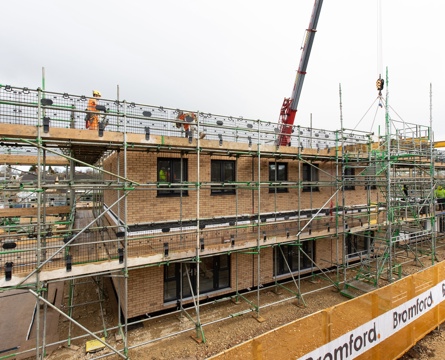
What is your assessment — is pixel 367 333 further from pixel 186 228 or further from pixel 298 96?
pixel 298 96

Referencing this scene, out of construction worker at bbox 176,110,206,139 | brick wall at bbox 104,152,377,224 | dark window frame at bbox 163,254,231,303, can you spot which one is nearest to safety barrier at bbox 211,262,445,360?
Result: brick wall at bbox 104,152,377,224

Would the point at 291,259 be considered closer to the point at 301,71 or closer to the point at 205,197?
the point at 205,197

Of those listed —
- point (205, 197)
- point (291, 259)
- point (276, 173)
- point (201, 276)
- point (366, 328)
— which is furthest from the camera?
point (291, 259)

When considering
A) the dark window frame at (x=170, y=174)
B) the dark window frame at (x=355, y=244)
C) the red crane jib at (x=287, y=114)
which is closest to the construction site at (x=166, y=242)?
the dark window frame at (x=170, y=174)

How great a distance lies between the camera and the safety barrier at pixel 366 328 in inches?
192

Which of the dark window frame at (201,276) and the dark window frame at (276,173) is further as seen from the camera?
the dark window frame at (276,173)

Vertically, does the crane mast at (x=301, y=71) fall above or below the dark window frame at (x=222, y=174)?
A: above

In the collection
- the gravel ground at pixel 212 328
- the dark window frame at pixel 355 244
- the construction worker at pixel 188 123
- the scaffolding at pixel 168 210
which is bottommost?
the gravel ground at pixel 212 328

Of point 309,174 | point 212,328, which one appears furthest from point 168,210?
point 309,174

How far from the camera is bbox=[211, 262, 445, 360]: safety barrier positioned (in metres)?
4.89

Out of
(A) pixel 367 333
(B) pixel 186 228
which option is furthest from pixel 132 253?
(A) pixel 367 333

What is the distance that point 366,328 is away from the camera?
5961 millimetres

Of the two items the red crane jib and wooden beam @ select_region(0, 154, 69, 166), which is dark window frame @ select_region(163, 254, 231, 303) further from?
the red crane jib

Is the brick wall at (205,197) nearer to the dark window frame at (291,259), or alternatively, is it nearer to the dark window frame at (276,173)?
the dark window frame at (276,173)
